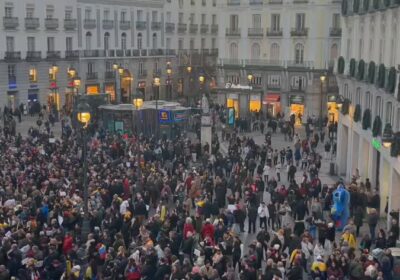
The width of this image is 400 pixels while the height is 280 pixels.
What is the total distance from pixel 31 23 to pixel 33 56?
3.12 metres

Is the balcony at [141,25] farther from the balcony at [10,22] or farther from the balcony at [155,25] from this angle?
the balcony at [10,22]

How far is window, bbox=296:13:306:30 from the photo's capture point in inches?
2409

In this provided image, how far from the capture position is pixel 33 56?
6241 centimetres

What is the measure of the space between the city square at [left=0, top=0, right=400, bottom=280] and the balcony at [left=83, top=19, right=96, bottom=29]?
202 mm

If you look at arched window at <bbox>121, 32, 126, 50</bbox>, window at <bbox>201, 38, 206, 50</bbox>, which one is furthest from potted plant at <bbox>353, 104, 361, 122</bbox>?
window at <bbox>201, 38, 206, 50</bbox>

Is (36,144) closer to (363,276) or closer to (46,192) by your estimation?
(46,192)

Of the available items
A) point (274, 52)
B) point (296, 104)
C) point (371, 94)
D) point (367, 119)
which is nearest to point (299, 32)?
point (274, 52)

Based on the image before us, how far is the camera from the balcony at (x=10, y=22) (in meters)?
59.5

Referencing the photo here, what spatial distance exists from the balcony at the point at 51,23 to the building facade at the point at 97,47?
0.32 feet

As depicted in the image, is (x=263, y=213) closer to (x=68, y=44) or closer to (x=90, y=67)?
(x=68, y=44)

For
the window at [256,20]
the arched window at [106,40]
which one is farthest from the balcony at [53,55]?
the window at [256,20]

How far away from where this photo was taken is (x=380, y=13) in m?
29.4

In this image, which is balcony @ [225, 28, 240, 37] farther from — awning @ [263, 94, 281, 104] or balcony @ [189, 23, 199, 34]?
balcony @ [189, 23, 199, 34]

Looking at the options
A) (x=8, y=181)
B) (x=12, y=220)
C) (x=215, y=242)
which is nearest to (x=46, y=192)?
(x=8, y=181)
